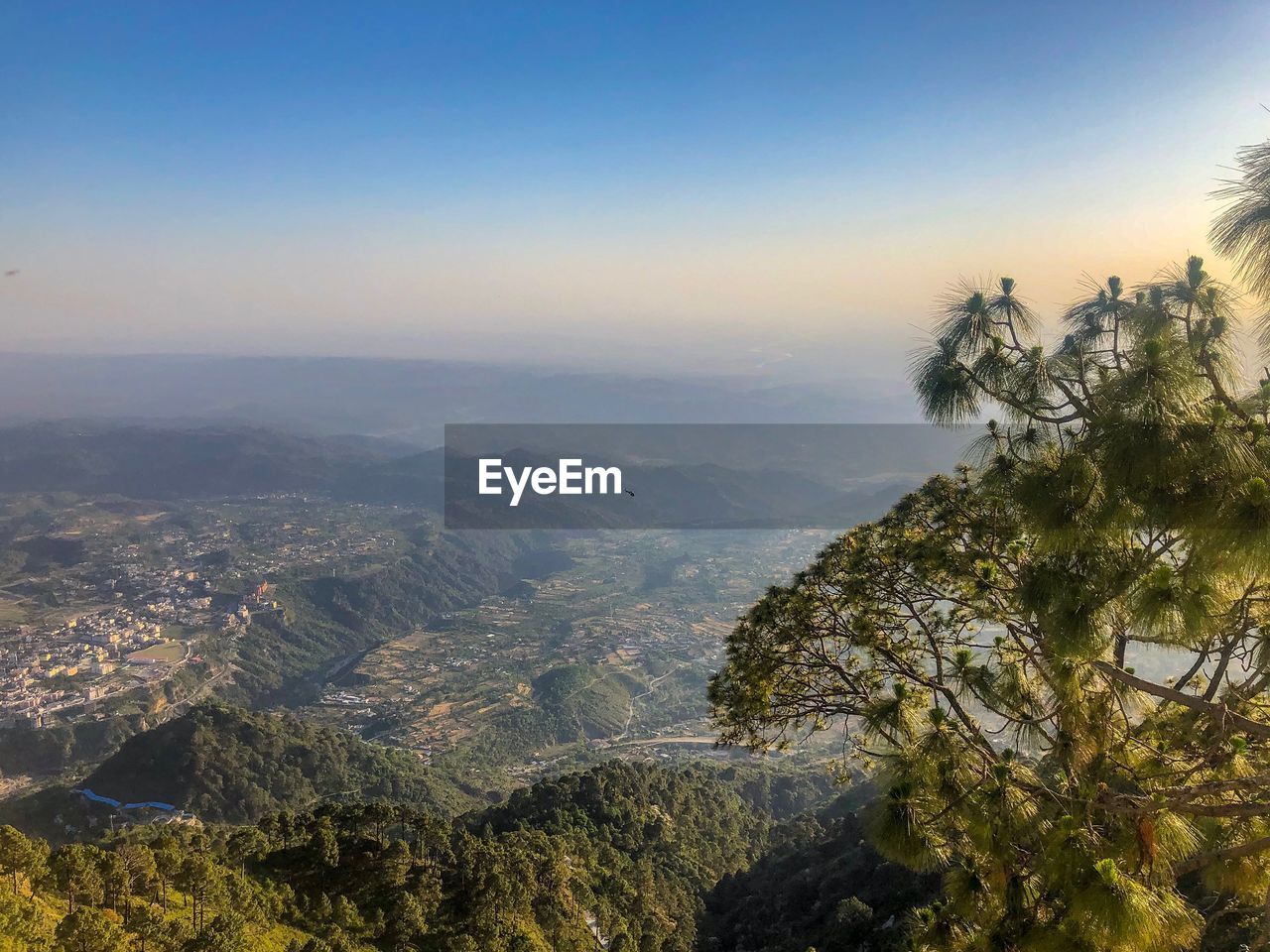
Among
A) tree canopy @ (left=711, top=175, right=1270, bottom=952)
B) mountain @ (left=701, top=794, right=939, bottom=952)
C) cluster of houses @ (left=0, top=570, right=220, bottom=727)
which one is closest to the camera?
tree canopy @ (left=711, top=175, right=1270, bottom=952)

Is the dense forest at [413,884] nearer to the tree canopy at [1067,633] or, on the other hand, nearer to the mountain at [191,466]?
the tree canopy at [1067,633]

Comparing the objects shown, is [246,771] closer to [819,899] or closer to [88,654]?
[819,899]

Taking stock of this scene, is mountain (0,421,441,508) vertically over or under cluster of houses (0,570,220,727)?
over

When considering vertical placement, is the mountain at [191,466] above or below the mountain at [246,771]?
above

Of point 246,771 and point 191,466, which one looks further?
point 191,466

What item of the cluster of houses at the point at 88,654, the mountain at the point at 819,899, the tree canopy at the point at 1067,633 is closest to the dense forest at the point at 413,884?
the mountain at the point at 819,899

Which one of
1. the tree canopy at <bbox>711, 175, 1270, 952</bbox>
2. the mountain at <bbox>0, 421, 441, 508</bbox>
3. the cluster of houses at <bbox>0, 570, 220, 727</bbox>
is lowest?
the cluster of houses at <bbox>0, 570, 220, 727</bbox>

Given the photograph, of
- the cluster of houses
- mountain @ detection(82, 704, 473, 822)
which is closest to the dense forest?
mountain @ detection(82, 704, 473, 822)

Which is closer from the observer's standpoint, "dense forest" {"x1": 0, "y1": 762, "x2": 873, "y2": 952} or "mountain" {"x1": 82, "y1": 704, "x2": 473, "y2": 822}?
"dense forest" {"x1": 0, "y1": 762, "x2": 873, "y2": 952}

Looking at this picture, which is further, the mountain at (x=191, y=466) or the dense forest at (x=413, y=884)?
the mountain at (x=191, y=466)

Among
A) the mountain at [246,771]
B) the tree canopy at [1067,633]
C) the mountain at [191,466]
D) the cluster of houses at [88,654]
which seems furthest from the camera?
the mountain at [191,466]

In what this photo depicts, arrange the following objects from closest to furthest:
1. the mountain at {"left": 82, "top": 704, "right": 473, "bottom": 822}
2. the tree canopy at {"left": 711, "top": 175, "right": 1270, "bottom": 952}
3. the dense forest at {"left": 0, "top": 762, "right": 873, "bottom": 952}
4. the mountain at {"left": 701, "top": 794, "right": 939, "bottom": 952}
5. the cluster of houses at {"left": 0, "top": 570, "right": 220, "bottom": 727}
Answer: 1. the tree canopy at {"left": 711, "top": 175, "right": 1270, "bottom": 952}
2. the dense forest at {"left": 0, "top": 762, "right": 873, "bottom": 952}
3. the mountain at {"left": 701, "top": 794, "right": 939, "bottom": 952}
4. the mountain at {"left": 82, "top": 704, "right": 473, "bottom": 822}
5. the cluster of houses at {"left": 0, "top": 570, "right": 220, "bottom": 727}

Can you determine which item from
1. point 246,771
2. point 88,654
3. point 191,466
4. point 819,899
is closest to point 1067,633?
point 819,899

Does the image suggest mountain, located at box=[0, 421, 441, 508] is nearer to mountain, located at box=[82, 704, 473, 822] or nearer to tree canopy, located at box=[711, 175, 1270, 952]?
mountain, located at box=[82, 704, 473, 822]
